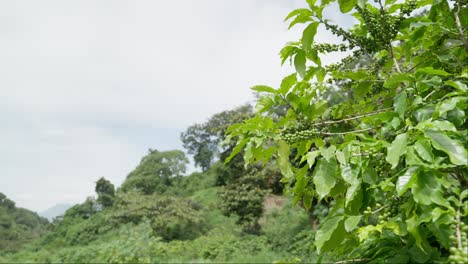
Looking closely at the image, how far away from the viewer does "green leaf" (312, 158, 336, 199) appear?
1262 mm

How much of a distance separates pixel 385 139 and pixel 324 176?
0.32 metres

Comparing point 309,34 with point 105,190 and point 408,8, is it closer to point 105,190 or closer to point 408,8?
point 408,8

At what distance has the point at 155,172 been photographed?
33.0m

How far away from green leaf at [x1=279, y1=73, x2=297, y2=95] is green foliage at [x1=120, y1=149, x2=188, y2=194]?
29.2 meters

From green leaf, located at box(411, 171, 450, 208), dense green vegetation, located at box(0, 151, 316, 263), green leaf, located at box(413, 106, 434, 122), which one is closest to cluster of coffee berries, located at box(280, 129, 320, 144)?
green leaf, located at box(413, 106, 434, 122)

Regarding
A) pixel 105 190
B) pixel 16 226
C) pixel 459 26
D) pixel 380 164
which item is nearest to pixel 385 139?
pixel 380 164

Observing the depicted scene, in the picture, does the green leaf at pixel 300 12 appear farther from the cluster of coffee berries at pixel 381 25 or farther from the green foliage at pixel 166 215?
the green foliage at pixel 166 215

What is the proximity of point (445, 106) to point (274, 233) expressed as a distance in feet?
41.1

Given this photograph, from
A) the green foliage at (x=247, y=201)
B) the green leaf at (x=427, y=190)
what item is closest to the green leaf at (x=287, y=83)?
the green leaf at (x=427, y=190)

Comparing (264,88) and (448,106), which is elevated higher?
(264,88)

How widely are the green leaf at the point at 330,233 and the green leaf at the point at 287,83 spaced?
51 centimetres

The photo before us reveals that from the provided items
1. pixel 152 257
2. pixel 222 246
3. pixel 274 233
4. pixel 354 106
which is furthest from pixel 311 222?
pixel 354 106

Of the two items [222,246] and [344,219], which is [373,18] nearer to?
[344,219]

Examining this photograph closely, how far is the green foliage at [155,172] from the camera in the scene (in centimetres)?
3044
